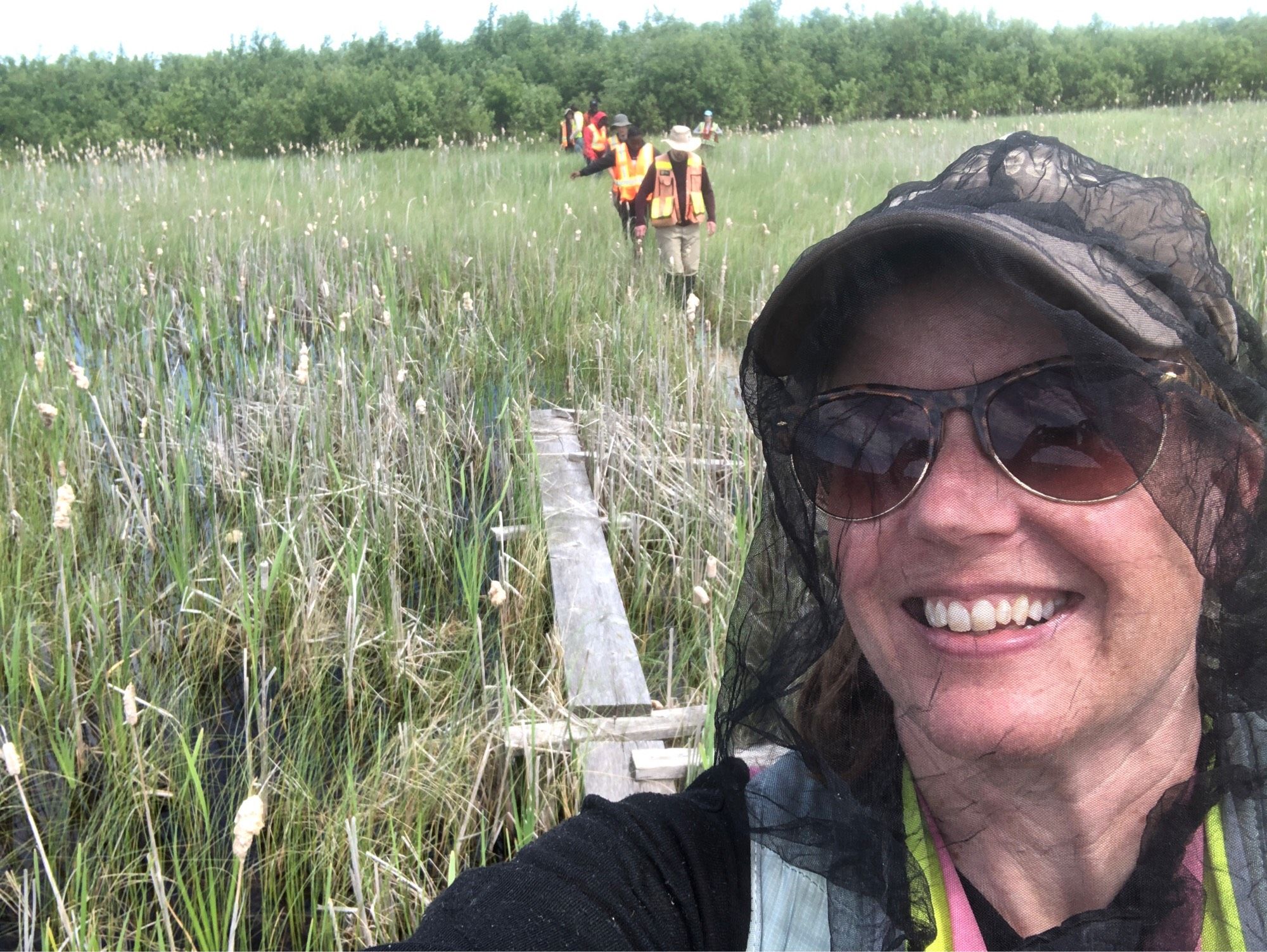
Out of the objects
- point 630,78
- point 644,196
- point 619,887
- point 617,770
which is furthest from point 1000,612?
point 630,78

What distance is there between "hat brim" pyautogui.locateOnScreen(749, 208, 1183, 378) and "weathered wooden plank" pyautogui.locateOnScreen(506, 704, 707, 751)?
164 cm

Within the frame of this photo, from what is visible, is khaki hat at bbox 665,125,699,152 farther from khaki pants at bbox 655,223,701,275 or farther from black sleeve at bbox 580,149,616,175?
black sleeve at bbox 580,149,616,175

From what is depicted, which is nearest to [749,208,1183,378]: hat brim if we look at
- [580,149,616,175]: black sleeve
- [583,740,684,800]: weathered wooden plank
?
[583,740,684,800]: weathered wooden plank

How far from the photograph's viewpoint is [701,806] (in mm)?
1102

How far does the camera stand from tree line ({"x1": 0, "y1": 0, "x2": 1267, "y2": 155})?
22.1 m

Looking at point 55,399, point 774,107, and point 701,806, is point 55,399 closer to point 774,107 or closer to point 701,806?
point 701,806

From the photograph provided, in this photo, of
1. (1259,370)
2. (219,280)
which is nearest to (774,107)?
(219,280)

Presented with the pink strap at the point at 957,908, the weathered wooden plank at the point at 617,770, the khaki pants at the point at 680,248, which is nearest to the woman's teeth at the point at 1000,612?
the pink strap at the point at 957,908

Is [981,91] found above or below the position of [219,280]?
above

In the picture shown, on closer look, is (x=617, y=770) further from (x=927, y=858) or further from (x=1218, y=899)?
(x=1218, y=899)

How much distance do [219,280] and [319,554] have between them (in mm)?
2868

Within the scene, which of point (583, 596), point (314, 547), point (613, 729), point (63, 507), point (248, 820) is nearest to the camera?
point (248, 820)

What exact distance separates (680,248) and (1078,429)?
21.6 feet

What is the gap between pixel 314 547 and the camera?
332cm
